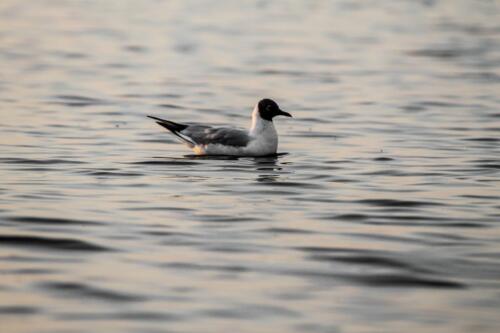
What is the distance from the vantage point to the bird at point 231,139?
50.5 ft

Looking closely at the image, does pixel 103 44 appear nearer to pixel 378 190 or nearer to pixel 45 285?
pixel 378 190

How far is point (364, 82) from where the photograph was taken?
77.9ft

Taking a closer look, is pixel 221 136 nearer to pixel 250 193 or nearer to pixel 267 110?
pixel 267 110

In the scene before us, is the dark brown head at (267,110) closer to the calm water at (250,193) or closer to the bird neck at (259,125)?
the bird neck at (259,125)

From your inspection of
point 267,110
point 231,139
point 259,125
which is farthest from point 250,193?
point 267,110

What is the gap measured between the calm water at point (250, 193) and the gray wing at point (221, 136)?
0.95 feet

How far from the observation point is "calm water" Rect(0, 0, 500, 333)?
8.02 meters

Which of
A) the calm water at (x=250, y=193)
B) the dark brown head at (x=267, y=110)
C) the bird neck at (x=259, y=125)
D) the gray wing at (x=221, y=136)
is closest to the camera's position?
the calm water at (x=250, y=193)

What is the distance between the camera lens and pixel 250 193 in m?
12.5

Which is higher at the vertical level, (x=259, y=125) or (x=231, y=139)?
(x=259, y=125)

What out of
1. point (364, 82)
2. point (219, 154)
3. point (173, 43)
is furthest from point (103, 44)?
point (219, 154)

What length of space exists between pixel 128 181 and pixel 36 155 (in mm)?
2335

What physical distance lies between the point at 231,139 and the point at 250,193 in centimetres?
299

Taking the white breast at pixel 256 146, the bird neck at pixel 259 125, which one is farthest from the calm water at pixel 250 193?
the bird neck at pixel 259 125
